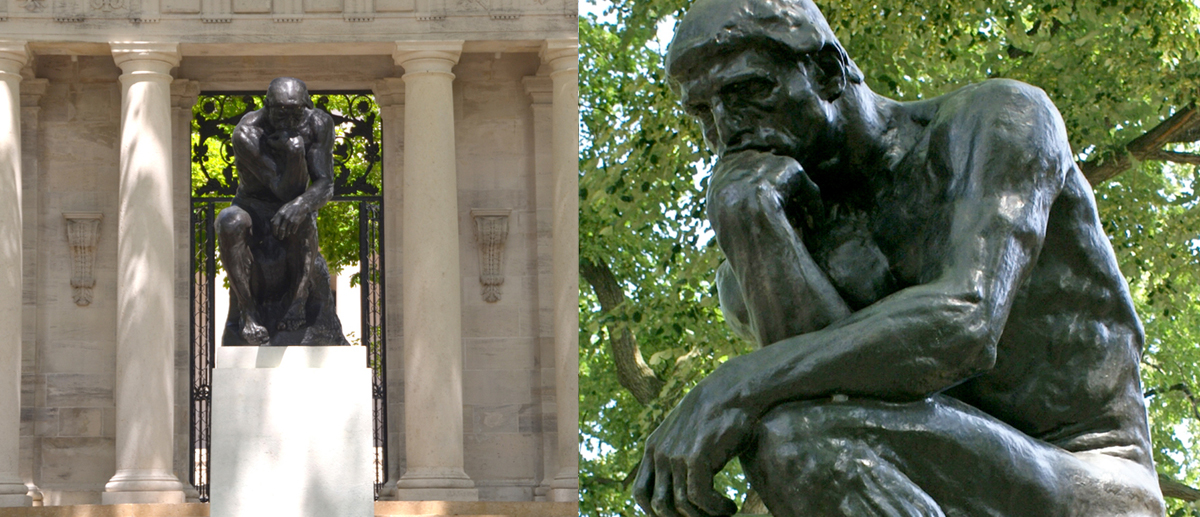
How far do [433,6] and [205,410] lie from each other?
734cm

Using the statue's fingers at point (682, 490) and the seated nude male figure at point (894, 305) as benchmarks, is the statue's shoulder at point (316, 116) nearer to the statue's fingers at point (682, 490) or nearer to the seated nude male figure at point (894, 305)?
the seated nude male figure at point (894, 305)

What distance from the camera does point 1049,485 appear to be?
6.34ft

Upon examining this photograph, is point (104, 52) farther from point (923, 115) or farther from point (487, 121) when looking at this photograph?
point (923, 115)

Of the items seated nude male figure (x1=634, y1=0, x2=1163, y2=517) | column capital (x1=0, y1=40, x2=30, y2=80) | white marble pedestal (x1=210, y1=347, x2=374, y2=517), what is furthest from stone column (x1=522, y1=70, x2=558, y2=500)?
seated nude male figure (x1=634, y1=0, x2=1163, y2=517)

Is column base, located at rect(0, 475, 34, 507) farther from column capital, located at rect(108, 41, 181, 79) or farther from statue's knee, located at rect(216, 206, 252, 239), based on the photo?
statue's knee, located at rect(216, 206, 252, 239)

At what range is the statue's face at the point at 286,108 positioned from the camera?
1119 centimetres

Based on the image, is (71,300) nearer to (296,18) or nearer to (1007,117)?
(296,18)

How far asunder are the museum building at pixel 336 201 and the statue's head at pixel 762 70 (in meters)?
18.1

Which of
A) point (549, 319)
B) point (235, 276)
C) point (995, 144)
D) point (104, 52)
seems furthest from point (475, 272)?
point (995, 144)

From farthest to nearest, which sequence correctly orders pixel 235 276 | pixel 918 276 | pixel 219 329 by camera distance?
1. pixel 219 329
2. pixel 235 276
3. pixel 918 276

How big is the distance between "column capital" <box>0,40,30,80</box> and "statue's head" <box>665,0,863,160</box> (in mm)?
20794

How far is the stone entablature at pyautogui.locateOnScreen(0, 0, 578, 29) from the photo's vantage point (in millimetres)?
21328

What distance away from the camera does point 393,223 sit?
75.7 ft

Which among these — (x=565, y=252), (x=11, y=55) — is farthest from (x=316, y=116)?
(x=11, y=55)
